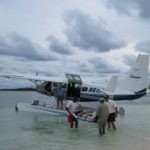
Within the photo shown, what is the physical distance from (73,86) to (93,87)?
43.6 inches

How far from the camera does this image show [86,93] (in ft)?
71.4

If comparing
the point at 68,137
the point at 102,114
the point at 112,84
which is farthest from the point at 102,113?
the point at 112,84

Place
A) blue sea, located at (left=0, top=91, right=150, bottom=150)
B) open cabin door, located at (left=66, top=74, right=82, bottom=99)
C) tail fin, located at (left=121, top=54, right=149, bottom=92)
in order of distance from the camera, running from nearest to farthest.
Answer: blue sea, located at (left=0, top=91, right=150, bottom=150), open cabin door, located at (left=66, top=74, right=82, bottom=99), tail fin, located at (left=121, top=54, right=149, bottom=92)

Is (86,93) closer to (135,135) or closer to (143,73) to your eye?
(143,73)

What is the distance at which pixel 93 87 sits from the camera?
21734mm

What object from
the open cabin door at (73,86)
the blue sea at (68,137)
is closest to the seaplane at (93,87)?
the open cabin door at (73,86)

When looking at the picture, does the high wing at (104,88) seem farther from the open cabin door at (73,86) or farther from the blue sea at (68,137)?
the blue sea at (68,137)

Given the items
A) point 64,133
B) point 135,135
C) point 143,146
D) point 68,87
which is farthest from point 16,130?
point 68,87

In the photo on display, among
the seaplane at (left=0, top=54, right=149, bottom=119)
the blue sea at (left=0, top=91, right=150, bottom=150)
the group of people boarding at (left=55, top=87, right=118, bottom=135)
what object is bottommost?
the blue sea at (left=0, top=91, right=150, bottom=150)

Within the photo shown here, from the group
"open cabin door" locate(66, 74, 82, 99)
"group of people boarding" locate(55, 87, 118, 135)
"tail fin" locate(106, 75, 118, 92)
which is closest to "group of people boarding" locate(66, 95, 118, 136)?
"group of people boarding" locate(55, 87, 118, 135)

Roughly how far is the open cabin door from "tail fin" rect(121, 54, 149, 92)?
11.1 feet

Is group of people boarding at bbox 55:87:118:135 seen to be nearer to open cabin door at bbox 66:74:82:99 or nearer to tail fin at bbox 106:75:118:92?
open cabin door at bbox 66:74:82:99

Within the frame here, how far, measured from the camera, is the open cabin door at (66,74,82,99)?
2145 centimetres

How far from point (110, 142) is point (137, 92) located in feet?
39.3
